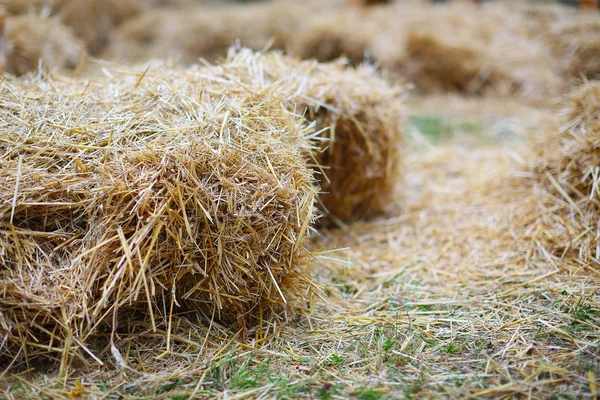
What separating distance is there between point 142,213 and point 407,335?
1.19 m

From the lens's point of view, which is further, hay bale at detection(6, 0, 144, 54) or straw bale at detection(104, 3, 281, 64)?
hay bale at detection(6, 0, 144, 54)

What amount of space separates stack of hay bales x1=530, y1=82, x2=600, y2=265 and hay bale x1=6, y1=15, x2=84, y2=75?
3.76 m

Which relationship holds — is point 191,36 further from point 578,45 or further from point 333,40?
point 578,45

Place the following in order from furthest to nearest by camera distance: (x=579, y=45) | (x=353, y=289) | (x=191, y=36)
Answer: (x=191, y=36) < (x=579, y=45) < (x=353, y=289)

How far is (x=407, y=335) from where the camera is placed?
212cm

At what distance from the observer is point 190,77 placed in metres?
2.76

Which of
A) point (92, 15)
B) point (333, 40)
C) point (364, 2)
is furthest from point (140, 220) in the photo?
point (364, 2)

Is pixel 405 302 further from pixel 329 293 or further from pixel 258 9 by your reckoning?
pixel 258 9

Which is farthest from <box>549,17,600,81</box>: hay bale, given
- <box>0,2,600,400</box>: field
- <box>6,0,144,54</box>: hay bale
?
<box>6,0,144,54</box>: hay bale

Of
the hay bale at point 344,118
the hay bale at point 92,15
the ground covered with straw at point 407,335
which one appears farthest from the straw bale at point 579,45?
the hay bale at point 92,15

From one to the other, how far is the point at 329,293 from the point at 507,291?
86 centimetres

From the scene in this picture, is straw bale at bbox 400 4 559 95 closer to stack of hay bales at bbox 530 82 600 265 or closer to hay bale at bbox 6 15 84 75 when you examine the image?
stack of hay bales at bbox 530 82 600 265

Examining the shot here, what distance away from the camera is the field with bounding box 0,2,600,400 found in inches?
71.9

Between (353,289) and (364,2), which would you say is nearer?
(353,289)
